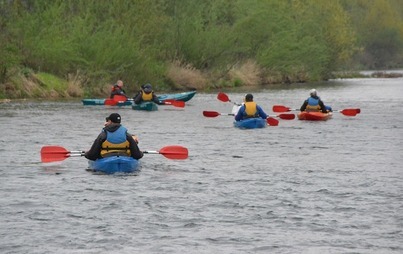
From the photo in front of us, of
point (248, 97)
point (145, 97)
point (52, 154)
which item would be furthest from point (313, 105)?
point (52, 154)

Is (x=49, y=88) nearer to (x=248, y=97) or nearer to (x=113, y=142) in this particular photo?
(x=248, y=97)

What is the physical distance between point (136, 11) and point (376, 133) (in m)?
30.4

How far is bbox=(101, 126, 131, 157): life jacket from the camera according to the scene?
19938 mm

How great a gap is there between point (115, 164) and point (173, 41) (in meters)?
45.3

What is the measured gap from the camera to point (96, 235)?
47.7 feet

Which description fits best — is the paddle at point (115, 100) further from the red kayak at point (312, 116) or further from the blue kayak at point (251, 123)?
the blue kayak at point (251, 123)

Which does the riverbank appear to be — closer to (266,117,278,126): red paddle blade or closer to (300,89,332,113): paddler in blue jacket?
(300,89,332,113): paddler in blue jacket

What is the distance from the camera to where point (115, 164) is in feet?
65.6

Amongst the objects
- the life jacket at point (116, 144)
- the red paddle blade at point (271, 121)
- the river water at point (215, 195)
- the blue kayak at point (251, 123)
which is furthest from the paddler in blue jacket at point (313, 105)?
the life jacket at point (116, 144)

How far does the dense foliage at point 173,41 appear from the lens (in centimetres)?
5084

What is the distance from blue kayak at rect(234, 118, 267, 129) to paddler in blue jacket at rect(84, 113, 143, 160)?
1099 centimetres

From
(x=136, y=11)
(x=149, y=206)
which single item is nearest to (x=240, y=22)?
(x=136, y=11)

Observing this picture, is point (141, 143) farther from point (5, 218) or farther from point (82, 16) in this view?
point (82, 16)

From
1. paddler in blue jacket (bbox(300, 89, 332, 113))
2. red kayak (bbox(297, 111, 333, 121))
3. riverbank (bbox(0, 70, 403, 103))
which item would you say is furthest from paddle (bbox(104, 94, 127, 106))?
paddler in blue jacket (bbox(300, 89, 332, 113))
